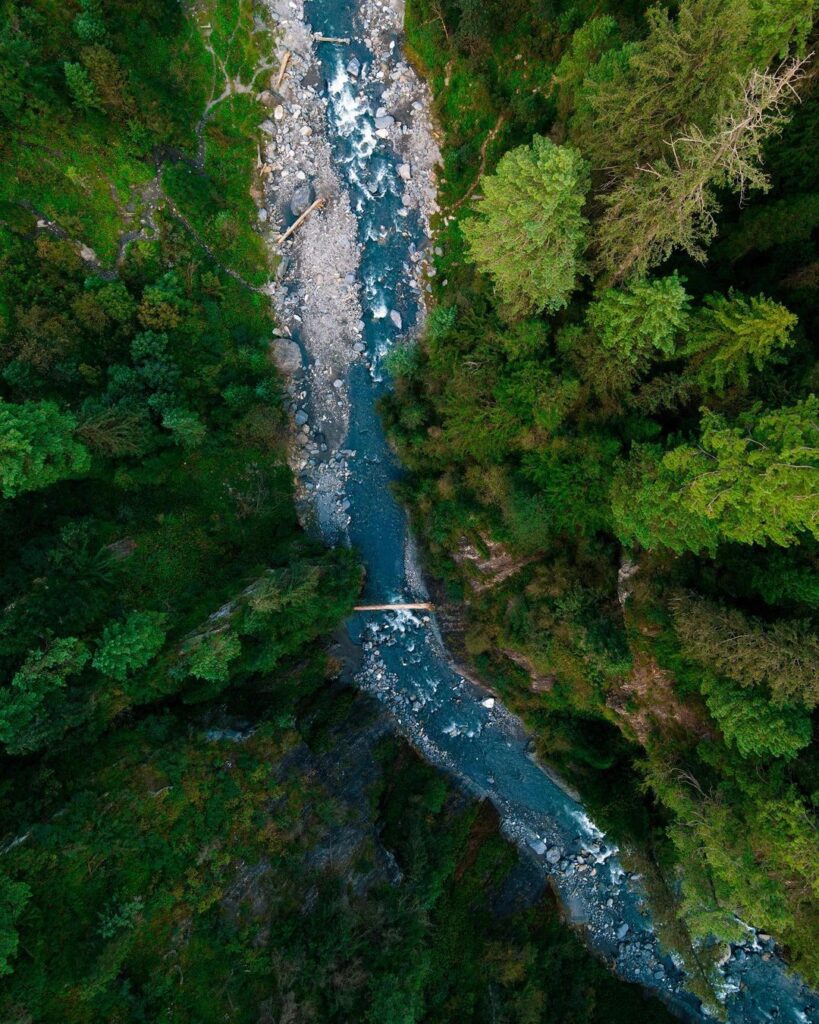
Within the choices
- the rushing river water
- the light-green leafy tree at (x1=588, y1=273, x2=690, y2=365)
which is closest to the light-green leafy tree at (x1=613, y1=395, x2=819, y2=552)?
the light-green leafy tree at (x1=588, y1=273, x2=690, y2=365)

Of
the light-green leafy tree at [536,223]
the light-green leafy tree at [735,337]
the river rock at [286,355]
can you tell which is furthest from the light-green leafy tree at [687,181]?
the river rock at [286,355]

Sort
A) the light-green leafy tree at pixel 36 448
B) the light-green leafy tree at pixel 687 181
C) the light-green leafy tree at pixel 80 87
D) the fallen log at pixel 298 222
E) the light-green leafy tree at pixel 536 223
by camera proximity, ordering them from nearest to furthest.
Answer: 1. the light-green leafy tree at pixel 687 181
2. the light-green leafy tree at pixel 536 223
3. the light-green leafy tree at pixel 36 448
4. the light-green leafy tree at pixel 80 87
5. the fallen log at pixel 298 222

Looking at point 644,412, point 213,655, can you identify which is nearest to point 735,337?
point 644,412

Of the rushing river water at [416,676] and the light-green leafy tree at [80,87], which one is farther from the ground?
the light-green leafy tree at [80,87]

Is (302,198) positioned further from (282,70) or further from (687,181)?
(687,181)

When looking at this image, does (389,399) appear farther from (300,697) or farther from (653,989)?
(653,989)

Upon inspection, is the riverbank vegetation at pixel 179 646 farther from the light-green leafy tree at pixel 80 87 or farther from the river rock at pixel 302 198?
the river rock at pixel 302 198
